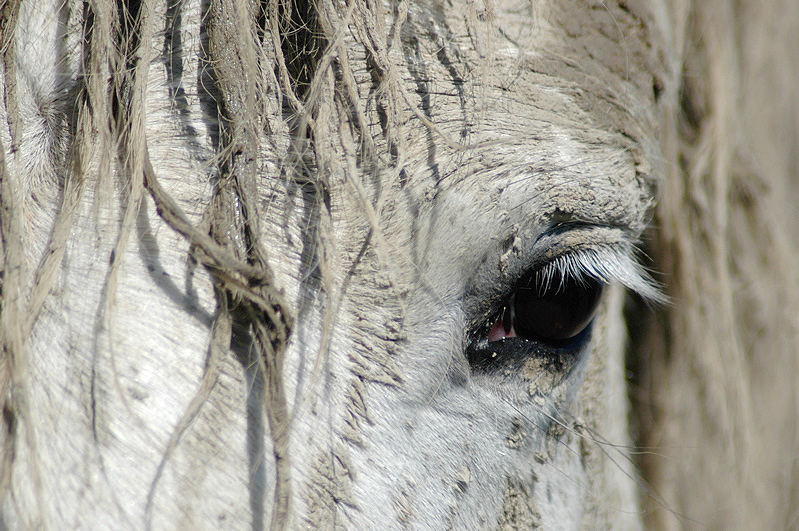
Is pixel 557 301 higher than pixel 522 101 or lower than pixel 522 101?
lower

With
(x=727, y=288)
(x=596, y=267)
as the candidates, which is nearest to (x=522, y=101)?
(x=596, y=267)

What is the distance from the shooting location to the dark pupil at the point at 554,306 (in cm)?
79

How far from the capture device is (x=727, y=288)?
109cm

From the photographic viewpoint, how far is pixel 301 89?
67 centimetres

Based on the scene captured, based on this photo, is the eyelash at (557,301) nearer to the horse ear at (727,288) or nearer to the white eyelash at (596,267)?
the white eyelash at (596,267)

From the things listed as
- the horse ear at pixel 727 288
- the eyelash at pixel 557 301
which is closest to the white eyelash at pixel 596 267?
the eyelash at pixel 557 301

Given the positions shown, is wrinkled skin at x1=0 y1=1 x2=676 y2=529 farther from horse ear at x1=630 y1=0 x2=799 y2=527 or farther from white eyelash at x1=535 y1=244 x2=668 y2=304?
horse ear at x1=630 y1=0 x2=799 y2=527

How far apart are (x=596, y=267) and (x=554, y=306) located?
7 cm

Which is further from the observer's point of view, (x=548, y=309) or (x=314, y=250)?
(x=548, y=309)

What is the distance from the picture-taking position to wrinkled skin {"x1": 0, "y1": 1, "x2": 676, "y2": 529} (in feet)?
1.77

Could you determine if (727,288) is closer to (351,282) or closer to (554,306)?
(554,306)

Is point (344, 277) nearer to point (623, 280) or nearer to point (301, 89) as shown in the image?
point (301, 89)

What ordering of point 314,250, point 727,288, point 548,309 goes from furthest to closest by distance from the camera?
1. point 727,288
2. point 548,309
3. point 314,250

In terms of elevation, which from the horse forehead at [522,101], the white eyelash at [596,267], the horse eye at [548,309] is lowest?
the horse eye at [548,309]
